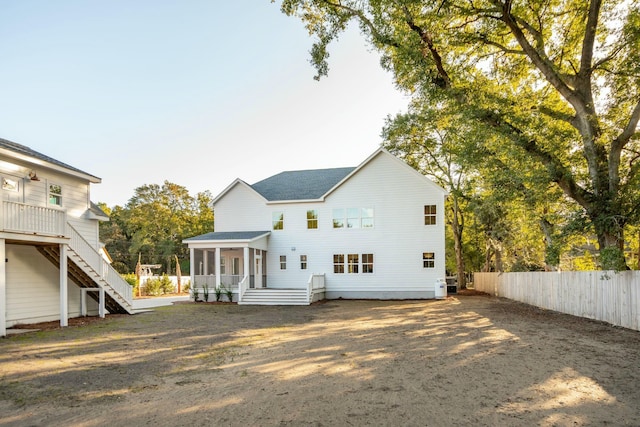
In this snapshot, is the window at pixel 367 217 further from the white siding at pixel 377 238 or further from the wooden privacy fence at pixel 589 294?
the wooden privacy fence at pixel 589 294

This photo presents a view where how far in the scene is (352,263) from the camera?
23922 millimetres

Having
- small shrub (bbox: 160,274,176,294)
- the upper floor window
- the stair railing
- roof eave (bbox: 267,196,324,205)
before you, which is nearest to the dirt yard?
the stair railing

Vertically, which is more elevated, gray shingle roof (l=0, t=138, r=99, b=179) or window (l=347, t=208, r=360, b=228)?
gray shingle roof (l=0, t=138, r=99, b=179)

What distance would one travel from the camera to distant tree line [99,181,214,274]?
154 ft

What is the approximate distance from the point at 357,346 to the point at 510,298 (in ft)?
57.8

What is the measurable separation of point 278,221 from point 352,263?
18.0 feet

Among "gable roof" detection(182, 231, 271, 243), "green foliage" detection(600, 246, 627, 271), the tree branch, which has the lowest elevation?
"green foliage" detection(600, 246, 627, 271)

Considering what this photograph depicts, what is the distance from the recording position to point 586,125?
44.0 ft

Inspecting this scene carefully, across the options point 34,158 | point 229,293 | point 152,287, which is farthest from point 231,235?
point 34,158

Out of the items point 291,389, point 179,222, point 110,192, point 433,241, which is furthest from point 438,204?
point 110,192

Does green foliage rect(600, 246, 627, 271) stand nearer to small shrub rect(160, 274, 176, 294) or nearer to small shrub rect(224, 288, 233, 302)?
small shrub rect(224, 288, 233, 302)

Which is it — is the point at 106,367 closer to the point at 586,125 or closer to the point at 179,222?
the point at 586,125

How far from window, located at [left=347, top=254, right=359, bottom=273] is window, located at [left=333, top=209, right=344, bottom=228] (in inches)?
78.4

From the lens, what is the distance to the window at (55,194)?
47.2 feet
